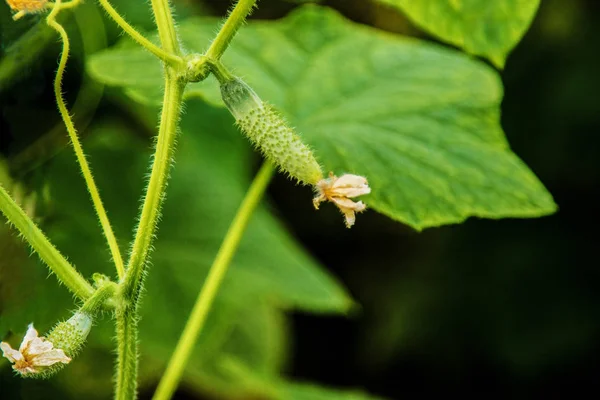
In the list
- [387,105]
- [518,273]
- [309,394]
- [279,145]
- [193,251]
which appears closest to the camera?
[279,145]

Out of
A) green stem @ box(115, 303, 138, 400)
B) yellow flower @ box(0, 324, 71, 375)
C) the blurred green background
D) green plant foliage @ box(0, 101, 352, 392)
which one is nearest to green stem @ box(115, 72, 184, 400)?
green stem @ box(115, 303, 138, 400)

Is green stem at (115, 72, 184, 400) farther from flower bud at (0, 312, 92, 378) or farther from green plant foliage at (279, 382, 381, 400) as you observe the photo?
green plant foliage at (279, 382, 381, 400)

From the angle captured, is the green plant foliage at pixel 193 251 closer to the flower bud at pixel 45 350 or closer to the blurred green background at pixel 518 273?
the flower bud at pixel 45 350

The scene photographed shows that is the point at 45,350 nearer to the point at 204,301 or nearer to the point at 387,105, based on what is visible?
the point at 204,301

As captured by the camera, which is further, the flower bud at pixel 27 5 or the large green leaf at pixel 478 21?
the large green leaf at pixel 478 21

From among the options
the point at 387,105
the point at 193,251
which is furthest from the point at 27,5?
the point at 193,251

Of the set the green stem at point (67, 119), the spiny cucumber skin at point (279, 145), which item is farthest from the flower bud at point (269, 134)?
the green stem at point (67, 119)
